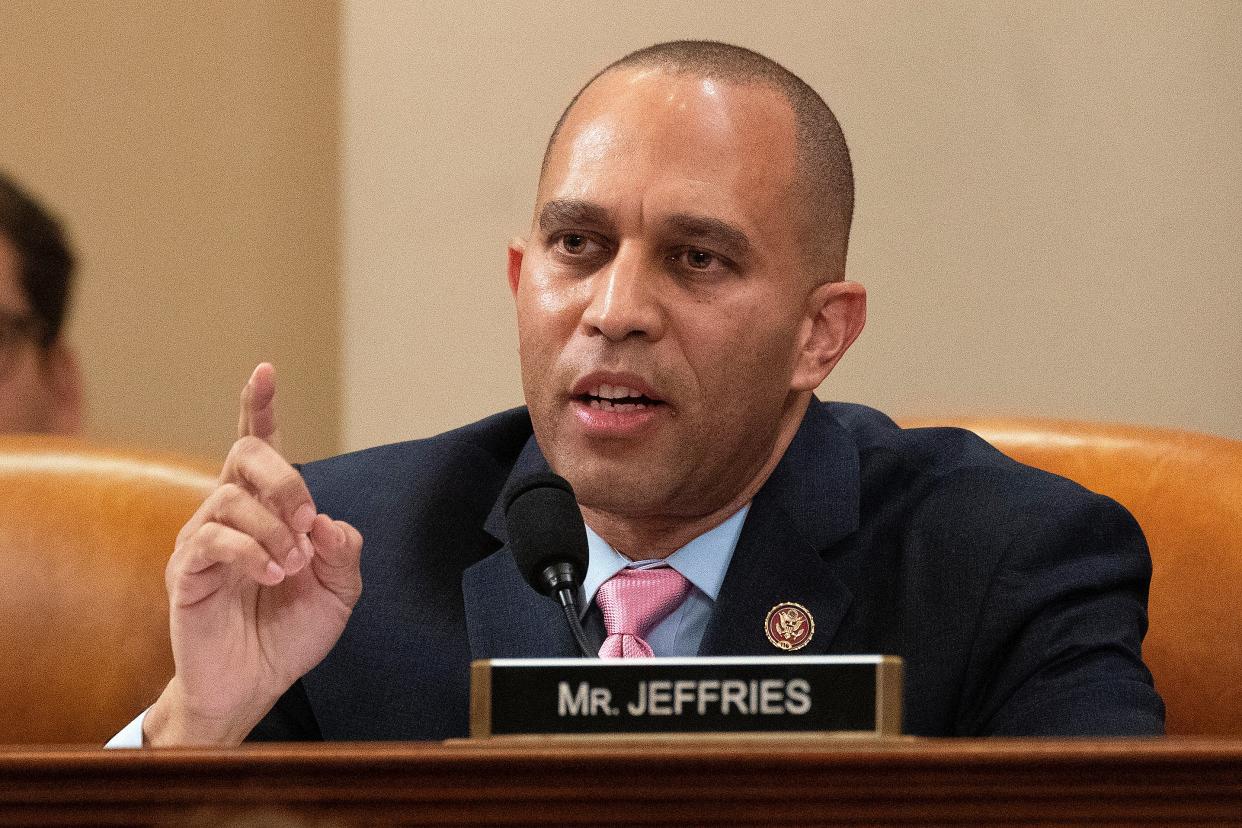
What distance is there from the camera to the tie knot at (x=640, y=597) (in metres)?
1.58

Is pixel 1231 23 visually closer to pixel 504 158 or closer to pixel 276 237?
pixel 504 158

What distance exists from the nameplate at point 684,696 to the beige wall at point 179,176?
5.83 feet

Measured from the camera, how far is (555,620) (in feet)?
5.26

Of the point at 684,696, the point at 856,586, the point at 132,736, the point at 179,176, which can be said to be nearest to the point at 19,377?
the point at 179,176

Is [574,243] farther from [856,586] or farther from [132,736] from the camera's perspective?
[132,736]

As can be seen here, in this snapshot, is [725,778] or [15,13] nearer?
[725,778]

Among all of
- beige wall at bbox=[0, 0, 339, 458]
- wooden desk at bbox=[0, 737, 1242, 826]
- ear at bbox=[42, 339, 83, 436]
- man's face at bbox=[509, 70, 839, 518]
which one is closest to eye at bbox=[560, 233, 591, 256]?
man's face at bbox=[509, 70, 839, 518]

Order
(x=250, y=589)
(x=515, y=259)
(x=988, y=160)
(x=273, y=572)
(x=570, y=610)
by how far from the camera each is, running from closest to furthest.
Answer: (x=570, y=610), (x=273, y=572), (x=250, y=589), (x=515, y=259), (x=988, y=160)

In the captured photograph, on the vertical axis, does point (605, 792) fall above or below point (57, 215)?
below

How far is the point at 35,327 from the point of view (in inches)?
103

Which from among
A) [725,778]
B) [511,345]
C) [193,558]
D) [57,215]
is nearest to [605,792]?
[725,778]

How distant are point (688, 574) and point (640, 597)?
0.18 feet

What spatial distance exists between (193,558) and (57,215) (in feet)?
4.78

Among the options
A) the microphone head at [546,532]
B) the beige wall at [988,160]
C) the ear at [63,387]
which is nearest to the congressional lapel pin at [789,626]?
the microphone head at [546,532]
